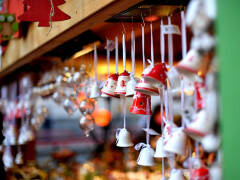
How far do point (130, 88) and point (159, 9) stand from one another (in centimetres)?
50

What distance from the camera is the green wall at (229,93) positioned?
0.94 meters

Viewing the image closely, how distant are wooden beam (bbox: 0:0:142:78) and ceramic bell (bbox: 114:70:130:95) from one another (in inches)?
Result: 13.5

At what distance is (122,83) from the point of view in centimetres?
210

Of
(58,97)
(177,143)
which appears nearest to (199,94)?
(177,143)

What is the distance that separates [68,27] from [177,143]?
1250 millimetres

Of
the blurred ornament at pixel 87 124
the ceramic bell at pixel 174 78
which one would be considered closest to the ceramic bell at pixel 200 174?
the ceramic bell at pixel 174 78

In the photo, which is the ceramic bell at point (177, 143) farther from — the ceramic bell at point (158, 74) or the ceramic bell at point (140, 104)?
the ceramic bell at point (140, 104)

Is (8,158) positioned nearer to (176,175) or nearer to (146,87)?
(146,87)

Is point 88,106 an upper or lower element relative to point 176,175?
upper

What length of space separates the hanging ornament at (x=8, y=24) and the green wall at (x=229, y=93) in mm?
2381

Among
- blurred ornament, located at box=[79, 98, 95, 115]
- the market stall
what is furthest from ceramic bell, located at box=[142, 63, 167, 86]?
blurred ornament, located at box=[79, 98, 95, 115]

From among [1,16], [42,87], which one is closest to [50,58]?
[42,87]

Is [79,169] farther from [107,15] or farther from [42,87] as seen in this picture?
[107,15]

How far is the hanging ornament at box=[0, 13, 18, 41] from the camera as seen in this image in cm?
301
